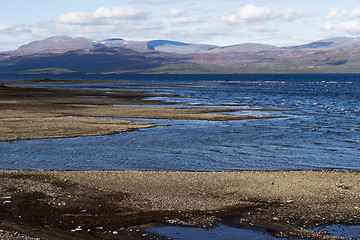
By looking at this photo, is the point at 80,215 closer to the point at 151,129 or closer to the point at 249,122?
the point at 151,129

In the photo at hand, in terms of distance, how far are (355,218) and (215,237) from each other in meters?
4.82

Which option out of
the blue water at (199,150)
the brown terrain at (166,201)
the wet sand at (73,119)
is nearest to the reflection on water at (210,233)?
the brown terrain at (166,201)

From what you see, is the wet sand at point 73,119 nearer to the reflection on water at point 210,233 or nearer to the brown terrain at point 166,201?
the brown terrain at point 166,201

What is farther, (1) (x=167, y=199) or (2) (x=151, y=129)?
(2) (x=151, y=129)

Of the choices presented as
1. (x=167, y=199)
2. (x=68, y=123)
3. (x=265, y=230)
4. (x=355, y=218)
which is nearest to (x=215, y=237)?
(x=265, y=230)

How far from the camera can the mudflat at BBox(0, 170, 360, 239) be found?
13477 millimetres

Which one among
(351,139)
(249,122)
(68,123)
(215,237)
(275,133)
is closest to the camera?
(215,237)

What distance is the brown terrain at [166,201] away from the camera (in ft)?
43.7

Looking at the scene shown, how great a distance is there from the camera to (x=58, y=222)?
1358cm

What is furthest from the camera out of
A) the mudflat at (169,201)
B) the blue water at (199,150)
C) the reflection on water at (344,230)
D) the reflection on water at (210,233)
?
the blue water at (199,150)

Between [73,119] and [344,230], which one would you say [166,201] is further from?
[73,119]

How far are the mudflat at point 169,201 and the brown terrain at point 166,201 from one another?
0.10ft

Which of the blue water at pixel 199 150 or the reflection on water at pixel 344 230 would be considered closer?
the reflection on water at pixel 344 230

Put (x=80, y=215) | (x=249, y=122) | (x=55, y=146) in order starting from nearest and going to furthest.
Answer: (x=80, y=215), (x=55, y=146), (x=249, y=122)
